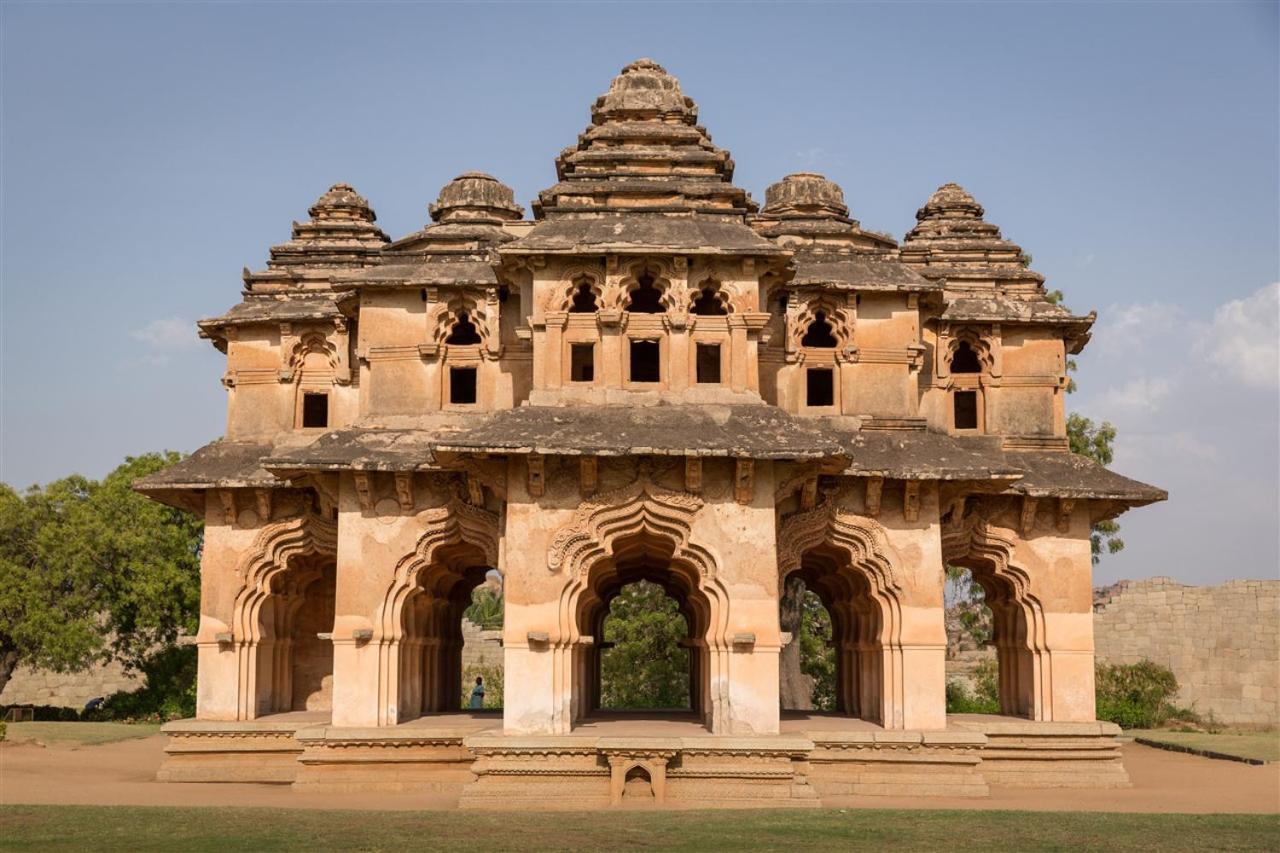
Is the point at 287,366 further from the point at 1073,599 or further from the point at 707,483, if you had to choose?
the point at 1073,599

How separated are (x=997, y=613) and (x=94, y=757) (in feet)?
49.3

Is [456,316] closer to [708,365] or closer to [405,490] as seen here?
[405,490]

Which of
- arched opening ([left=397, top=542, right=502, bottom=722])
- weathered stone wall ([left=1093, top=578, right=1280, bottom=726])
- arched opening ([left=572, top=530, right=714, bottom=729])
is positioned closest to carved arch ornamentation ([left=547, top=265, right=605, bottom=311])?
arched opening ([left=572, top=530, right=714, bottom=729])

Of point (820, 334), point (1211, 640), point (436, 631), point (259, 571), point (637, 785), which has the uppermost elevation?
point (820, 334)

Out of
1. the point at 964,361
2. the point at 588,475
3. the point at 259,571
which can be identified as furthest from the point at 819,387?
the point at 259,571

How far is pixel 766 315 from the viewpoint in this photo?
18312 mm

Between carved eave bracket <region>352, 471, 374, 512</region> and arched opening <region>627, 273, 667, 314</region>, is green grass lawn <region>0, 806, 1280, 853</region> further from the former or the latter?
arched opening <region>627, 273, 667, 314</region>

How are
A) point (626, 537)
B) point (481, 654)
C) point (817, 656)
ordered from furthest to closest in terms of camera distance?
point (481, 654), point (817, 656), point (626, 537)

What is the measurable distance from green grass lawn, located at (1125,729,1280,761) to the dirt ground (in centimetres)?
105

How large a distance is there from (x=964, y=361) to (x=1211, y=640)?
14317mm

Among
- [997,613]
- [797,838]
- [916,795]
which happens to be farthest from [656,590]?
[797,838]

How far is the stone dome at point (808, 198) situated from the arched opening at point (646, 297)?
441 centimetres

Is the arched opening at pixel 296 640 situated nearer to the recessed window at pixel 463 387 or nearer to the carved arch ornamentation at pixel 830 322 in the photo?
the recessed window at pixel 463 387

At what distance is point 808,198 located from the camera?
22594 mm
